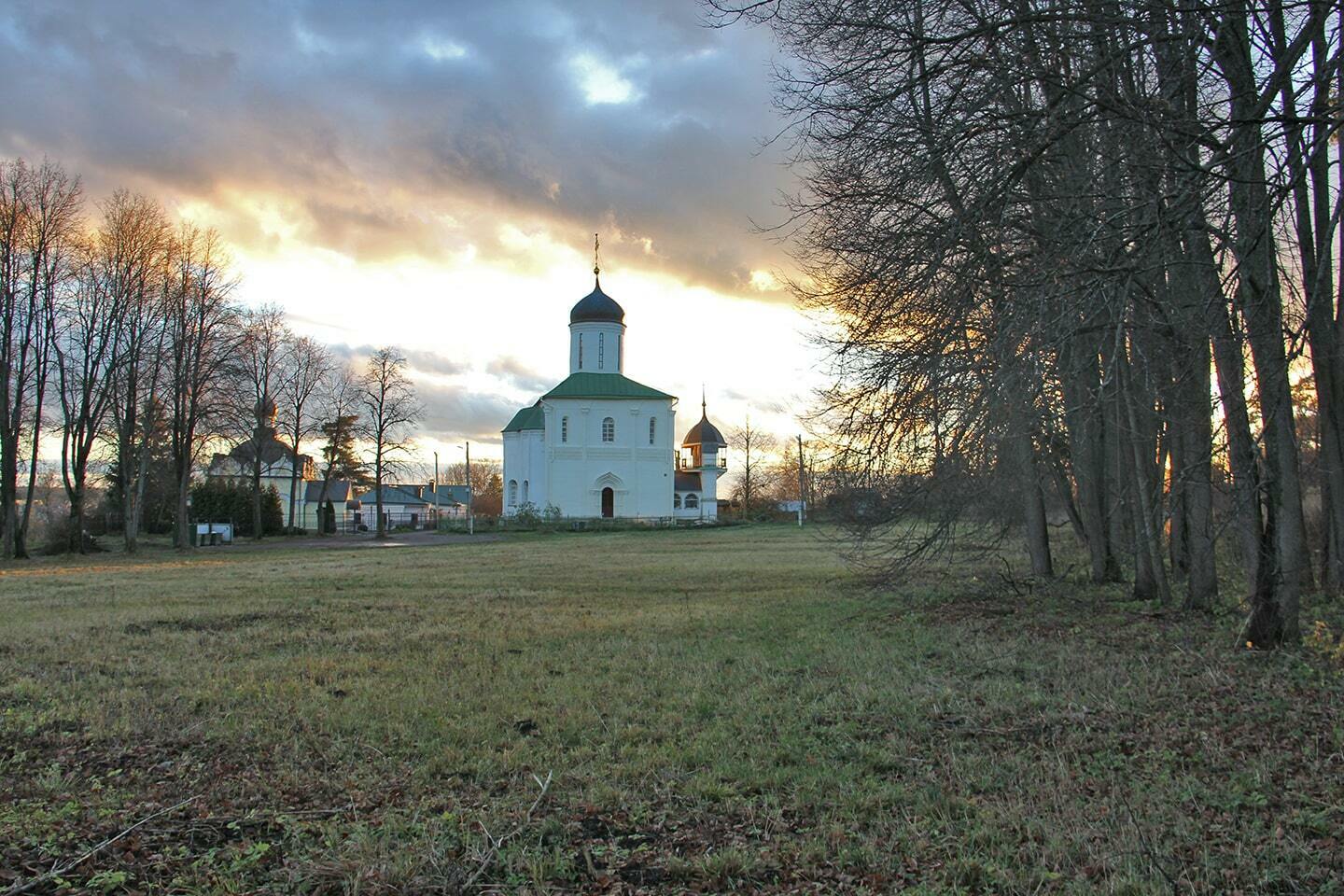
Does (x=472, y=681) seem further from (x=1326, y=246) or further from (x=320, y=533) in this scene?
(x=320, y=533)

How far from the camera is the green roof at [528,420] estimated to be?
2689 inches

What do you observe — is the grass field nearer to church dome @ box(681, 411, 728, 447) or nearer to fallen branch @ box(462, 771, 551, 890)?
fallen branch @ box(462, 771, 551, 890)

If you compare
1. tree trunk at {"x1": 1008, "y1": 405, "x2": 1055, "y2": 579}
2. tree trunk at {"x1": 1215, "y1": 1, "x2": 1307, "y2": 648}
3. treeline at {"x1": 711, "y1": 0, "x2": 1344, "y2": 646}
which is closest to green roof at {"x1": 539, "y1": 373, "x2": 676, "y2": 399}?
tree trunk at {"x1": 1008, "y1": 405, "x2": 1055, "y2": 579}

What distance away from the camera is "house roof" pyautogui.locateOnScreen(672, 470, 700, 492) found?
249ft

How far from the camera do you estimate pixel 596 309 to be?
67.2 metres

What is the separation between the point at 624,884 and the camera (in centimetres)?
405

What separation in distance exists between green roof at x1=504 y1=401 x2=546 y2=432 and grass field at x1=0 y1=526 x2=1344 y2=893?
56104 millimetres

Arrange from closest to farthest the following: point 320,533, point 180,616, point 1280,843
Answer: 1. point 1280,843
2. point 180,616
3. point 320,533

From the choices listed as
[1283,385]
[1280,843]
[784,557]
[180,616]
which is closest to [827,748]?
[1280,843]

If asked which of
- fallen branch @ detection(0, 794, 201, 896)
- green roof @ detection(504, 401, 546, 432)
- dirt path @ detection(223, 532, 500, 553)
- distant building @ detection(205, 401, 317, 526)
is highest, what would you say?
green roof @ detection(504, 401, 546, 432)

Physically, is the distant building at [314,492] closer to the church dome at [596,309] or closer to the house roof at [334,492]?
the house roof at [334,492]

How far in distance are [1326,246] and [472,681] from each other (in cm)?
744

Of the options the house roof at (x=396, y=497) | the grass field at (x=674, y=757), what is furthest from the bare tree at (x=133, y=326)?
the house roof at (x=396, y=497)

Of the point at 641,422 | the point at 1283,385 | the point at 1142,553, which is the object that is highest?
the point at 641,422
